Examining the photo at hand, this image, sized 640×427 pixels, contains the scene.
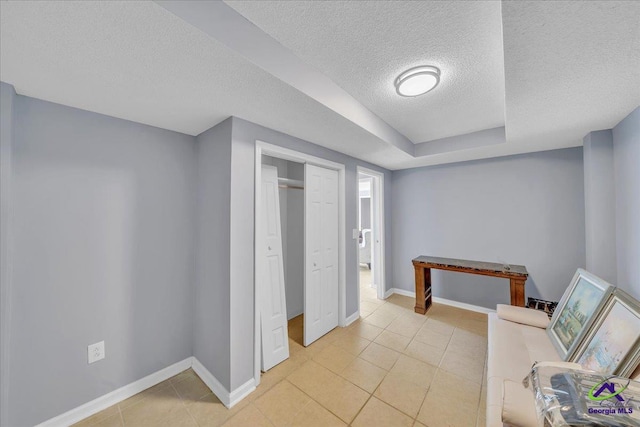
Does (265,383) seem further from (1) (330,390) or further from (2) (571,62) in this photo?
(2) (571,62)

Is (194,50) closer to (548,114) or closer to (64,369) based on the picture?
(64,369)

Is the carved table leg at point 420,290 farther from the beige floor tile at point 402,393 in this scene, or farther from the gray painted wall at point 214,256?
the gray painted wall at point 214,256

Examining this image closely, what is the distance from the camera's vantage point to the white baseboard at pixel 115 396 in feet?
5.16

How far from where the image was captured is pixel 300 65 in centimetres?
142

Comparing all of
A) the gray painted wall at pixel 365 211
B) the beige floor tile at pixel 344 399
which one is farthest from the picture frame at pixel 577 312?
the gray painted wall at pixel 365 211

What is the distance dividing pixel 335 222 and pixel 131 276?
2086 mm

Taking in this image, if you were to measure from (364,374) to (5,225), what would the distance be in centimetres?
271

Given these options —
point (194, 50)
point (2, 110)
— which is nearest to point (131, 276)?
point (2, 110)

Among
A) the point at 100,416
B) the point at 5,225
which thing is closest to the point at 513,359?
the point at 100,416

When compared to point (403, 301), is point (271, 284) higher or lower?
higher

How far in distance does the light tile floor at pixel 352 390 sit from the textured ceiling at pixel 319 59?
221 cm

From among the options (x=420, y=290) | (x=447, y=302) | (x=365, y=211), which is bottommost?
(x=447, y=302)

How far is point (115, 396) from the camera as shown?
1772mm

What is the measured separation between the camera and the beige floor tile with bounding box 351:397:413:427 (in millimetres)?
1565
